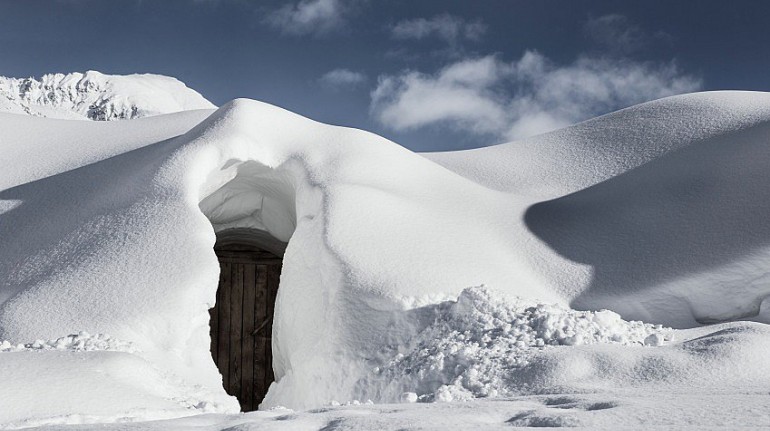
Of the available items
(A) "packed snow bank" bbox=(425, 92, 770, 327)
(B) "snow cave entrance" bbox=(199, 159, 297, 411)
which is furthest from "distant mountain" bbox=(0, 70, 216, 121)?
(A) "packed snow bank" bbox=(425, 92, 770, 327)

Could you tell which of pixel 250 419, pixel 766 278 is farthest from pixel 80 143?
pixel 766 278

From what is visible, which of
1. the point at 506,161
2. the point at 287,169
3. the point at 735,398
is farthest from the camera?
the point at 506,161

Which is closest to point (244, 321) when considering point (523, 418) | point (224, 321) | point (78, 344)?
point (224, 321)

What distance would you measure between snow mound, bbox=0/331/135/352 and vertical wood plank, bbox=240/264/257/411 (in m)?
4.61

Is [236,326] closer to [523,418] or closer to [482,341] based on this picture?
A: [482,341]

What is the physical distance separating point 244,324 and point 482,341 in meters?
5.28

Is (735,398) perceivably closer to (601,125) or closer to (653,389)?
(653,389)

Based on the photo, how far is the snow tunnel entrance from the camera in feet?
31.5

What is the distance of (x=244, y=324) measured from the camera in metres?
9.65

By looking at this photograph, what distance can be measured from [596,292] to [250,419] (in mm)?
4518

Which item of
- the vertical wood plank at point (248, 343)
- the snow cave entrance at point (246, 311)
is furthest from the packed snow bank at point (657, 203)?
the vertical wood plank at point (248, 343)

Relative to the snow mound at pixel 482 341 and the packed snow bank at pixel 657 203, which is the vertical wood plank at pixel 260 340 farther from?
the snow mound at pixel 482 341

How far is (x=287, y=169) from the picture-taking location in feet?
23.2

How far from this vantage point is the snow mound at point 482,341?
4727mm
